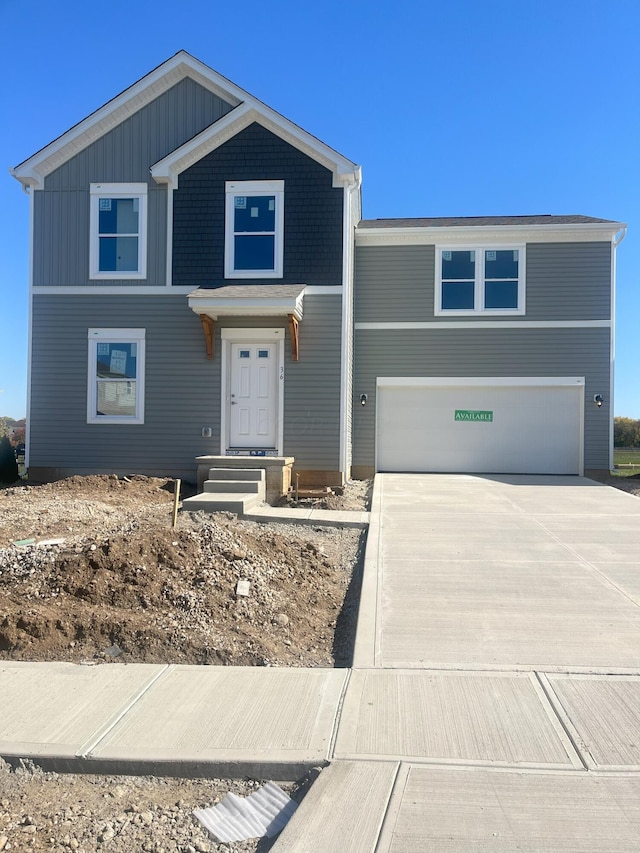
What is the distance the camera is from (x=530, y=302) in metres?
13.7

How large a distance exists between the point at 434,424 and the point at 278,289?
4.96 m

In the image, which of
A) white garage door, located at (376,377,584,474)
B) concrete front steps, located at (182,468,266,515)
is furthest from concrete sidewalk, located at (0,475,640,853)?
white garage door, located at (376,377,584,474)

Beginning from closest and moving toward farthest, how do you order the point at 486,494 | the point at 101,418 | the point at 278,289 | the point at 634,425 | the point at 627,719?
the point at 627,719, the point at 486,494, the point at 278,289, the point at 101,418, the point at 634,425

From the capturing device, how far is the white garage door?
13781 mm

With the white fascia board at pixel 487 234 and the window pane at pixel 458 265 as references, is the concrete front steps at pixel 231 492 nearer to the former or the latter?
the white fascia board at pixel 487 234

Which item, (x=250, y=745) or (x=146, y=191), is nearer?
(x=250, y=745)

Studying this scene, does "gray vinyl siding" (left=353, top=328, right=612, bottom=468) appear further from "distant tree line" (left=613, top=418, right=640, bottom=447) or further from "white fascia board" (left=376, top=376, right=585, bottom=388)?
"distant tree line" (left=613, top=418, right=640, bottom=447)

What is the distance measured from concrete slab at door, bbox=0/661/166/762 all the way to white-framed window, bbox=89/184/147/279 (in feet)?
30.9

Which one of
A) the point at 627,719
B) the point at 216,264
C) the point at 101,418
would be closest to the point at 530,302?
the point at 216,264

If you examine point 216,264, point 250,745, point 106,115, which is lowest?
point 250,745

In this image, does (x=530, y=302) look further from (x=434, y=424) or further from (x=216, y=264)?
(x=216, y=264)

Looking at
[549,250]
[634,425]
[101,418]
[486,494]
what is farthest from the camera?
[634,425]

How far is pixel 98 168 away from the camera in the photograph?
12219 millimetres

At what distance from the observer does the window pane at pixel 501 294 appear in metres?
A: 13.7
